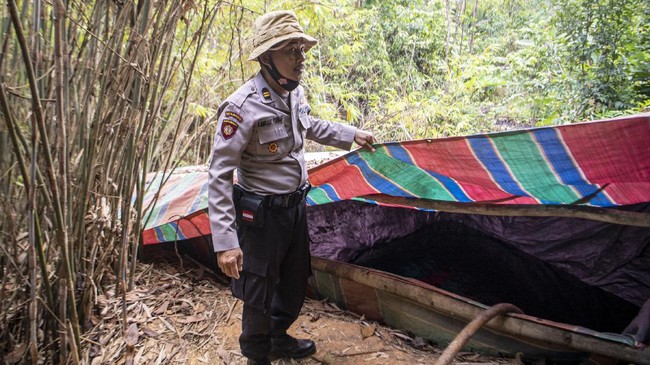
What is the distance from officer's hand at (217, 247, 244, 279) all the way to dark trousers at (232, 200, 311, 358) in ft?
0.38

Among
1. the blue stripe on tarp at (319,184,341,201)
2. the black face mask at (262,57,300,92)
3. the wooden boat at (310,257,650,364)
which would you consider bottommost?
the wooden boat at (310,257,650,364)

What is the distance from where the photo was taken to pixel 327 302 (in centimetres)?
262

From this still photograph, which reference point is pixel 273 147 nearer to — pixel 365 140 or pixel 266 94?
pixel 266 94

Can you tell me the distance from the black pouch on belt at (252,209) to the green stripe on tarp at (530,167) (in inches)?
39.7

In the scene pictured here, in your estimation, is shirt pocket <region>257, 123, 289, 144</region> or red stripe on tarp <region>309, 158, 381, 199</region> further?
red stripe on tarp <region>309, 158, 381, 199</region>

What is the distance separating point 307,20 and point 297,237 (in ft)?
13.6

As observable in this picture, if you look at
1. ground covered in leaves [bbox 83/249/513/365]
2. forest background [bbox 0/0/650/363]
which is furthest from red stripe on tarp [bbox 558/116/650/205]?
forest background [bbox 0/0/650/363]

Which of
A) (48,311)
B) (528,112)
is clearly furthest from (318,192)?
(528,112)

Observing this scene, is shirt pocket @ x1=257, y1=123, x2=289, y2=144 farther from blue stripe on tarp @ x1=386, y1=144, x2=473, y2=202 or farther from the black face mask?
blue stripe on tarp @ x1=386, y1=144, x2=473, y2=202

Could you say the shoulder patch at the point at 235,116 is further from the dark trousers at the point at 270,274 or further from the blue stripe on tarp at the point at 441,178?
the blue stripe on tarp at the point at 441,178

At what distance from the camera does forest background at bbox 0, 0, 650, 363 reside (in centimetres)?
166

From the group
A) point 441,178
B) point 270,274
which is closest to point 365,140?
point 441,178

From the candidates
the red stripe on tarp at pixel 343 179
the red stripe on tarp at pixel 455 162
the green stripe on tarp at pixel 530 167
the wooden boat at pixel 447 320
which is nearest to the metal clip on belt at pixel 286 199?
the red stripe on tarp at pixel 343 179

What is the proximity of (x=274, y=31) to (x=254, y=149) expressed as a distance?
1.63ft
